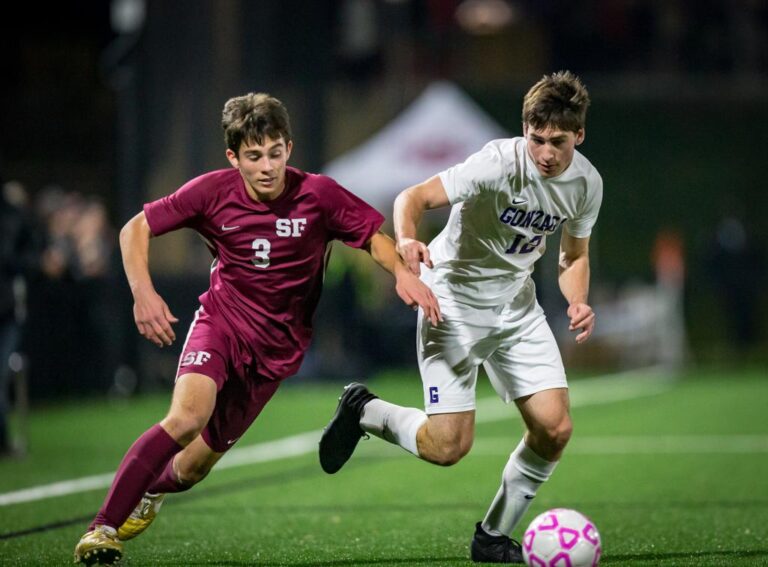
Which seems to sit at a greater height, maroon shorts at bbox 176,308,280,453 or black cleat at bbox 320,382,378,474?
maroon shorts at bbox 176,308,280,453

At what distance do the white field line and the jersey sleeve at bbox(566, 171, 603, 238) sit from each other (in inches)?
158

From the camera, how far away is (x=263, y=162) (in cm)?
580

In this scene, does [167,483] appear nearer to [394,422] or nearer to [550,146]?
[394,422]

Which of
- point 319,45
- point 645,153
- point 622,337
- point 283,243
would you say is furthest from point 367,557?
point 645,153

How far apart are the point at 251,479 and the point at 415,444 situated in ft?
11.3

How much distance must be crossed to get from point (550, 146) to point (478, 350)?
3.50ft

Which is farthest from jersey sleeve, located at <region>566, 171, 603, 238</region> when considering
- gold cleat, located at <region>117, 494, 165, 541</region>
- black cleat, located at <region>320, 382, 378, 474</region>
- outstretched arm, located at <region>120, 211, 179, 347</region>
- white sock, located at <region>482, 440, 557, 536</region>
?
gold cleat, located at <region>117, 494, 165, 541</region>

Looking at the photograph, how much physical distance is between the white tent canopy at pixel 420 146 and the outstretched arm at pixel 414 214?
36.0 feet

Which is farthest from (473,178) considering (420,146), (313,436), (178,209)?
(420,146)

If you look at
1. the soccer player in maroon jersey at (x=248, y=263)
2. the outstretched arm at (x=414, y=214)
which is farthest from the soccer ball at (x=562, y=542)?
the outstretched arm at (x=414, y=214)

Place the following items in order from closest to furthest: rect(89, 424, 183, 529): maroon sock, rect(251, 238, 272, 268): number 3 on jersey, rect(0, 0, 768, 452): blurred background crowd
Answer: rect(89, 424, 183, 529): maroon sock
rect(251, 238, 272, 268): number 3 on jersey
rect(0, 0, 768, 452): blurred background crowd

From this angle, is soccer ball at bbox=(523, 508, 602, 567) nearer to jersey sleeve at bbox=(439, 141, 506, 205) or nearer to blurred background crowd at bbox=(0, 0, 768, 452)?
jersey sleeve at bbox=(439, 141, 506, 205)

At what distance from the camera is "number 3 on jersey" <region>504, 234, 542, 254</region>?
611cm

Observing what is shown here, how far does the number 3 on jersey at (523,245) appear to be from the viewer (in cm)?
611
